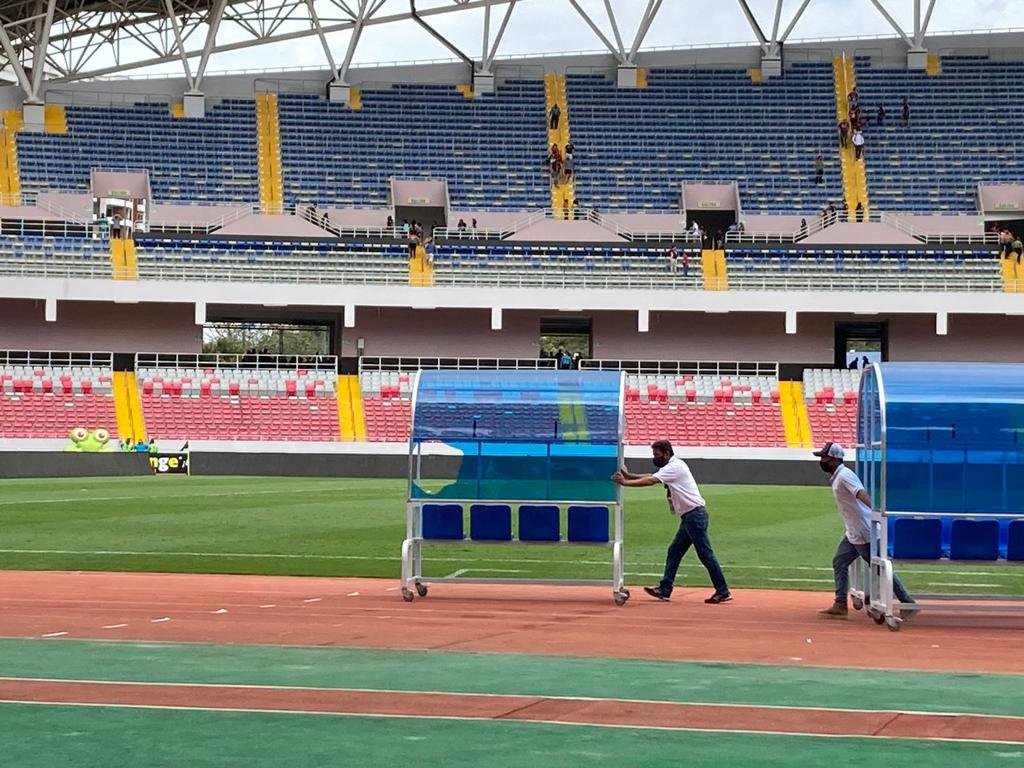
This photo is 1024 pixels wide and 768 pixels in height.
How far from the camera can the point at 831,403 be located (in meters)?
56.2

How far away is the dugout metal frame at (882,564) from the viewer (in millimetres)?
14242

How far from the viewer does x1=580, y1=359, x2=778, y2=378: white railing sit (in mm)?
60000

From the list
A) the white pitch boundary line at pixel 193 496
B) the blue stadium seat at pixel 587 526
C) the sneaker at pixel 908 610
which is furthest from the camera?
the white pitch boundary line at pixel 193 496

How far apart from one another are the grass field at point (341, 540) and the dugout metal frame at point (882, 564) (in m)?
0.52

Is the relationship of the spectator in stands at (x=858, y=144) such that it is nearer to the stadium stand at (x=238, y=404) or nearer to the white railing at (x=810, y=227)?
the white railing at (x=810, y=227)

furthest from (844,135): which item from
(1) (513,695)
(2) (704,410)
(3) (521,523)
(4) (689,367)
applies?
(1) (513,695)

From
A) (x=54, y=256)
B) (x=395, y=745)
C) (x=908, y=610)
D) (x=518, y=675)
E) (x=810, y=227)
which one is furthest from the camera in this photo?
(x=810, y=227)

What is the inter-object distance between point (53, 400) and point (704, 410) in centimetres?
2194

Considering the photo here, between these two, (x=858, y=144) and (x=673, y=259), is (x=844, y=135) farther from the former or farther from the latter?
(x=673, y=259)

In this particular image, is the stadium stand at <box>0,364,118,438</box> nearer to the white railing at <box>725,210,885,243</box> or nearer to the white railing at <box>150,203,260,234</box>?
the white railing at <box>150,203,260,234</box>

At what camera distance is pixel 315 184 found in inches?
2532

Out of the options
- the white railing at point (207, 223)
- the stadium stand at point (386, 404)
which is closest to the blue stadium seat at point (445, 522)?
the stadium stand at point (386, 404)

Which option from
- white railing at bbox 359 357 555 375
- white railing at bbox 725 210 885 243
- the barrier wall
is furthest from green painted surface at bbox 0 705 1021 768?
white railing at bbox 725 210 885 243

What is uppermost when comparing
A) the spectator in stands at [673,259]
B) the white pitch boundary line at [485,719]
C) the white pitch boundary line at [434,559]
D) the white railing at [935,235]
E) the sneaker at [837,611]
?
the white railing at [935,235]
